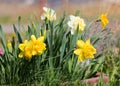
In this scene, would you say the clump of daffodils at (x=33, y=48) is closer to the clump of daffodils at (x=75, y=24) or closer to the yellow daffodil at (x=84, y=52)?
the yellow daffodil at (x=84, y=52)

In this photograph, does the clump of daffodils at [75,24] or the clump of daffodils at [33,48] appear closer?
the clump of daffodils at [33,48]

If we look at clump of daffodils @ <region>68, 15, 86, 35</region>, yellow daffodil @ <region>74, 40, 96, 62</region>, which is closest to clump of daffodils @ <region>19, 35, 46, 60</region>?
yellow daffodil @ <region>74, 40, 96, 62</region>

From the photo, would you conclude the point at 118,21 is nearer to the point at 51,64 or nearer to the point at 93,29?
the point at 93,29

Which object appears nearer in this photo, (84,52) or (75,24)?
(84,52)

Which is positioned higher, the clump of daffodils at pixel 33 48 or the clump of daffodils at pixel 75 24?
the clump of daffodils at pixel 75 24

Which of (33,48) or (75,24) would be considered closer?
(33,48)

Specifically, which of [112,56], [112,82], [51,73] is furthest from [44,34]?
[112,56]

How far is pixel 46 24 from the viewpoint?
4.30 meters

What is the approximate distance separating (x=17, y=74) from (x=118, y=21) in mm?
2123

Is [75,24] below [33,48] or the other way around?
the other way around

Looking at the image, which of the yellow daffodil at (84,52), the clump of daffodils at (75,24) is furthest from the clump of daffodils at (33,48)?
the clump of daffodils at (75,24)

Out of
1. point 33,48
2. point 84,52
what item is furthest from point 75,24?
point 33,48

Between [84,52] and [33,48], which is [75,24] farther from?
[33,48]

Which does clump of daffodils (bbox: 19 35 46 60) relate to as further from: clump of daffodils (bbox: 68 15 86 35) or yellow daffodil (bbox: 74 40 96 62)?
clump of daffodils (bbox: 68 15 86 35)
